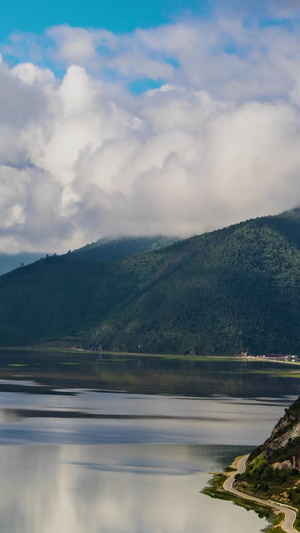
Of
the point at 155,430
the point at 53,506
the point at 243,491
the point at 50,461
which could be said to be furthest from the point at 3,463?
the point at 155,430

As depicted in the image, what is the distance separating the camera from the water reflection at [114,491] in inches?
4028

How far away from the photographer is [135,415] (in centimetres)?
19925

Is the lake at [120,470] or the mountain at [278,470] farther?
the mountain at [278,470]

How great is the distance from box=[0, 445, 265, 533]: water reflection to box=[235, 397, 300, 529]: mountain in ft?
17.9

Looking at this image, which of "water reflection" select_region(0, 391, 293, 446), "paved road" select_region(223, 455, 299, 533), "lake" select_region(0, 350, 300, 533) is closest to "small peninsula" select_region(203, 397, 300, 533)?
"paved road" select_region(223, 455, 299, 533)

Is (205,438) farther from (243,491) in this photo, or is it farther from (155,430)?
(243,491)

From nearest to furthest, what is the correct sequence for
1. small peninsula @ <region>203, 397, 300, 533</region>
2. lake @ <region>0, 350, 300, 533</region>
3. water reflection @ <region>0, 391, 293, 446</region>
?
lake @ <region>0, 350, 300, 533</region>
small peninsula @ <region>203, 397, 300, 533</region>
water reflection @ <region>0, 391, 293, 446</region>

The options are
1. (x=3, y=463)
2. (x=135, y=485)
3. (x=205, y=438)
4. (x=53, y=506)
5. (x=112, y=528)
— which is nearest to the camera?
(x=112, y=528)

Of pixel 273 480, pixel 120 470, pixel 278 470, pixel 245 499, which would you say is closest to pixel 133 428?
pixel 120 470

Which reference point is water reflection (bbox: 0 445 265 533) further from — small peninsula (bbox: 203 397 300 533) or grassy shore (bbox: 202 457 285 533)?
small peninsula (bbox: 203 397 300 533)

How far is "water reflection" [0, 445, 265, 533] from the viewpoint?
102312mm

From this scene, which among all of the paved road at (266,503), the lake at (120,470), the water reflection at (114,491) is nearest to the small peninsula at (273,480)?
the paved road at (266,503)

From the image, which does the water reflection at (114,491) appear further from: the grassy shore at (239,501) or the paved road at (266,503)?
the paved road at (266,503)

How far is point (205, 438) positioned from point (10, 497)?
188 feet
